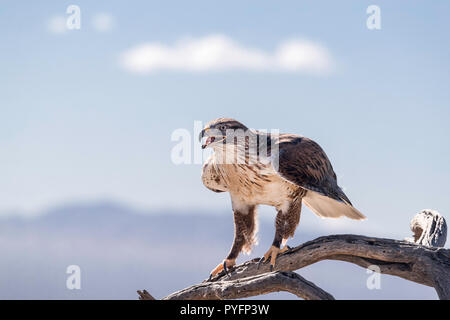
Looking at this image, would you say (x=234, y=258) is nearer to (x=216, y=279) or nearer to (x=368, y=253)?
(x=216, y=279)

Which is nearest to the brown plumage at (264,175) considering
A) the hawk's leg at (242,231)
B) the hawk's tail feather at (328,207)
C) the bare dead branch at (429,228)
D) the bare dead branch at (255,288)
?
the hawk's leg at (242,231)

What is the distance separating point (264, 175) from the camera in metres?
8.02

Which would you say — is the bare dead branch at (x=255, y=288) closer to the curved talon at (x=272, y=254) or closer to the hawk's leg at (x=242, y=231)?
the curved talon at (x=272, y=254)

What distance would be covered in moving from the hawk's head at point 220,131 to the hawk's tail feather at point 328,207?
5.55ft

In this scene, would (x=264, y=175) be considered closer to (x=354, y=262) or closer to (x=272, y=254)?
(x=272, y=254)

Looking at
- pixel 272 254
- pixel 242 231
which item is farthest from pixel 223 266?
pixel 272 254

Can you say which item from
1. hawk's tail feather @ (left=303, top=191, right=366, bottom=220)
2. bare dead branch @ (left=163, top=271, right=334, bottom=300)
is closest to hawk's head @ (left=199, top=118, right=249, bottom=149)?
hawk's tail feather @ (left=303, top=191, right=366, bottom=220)

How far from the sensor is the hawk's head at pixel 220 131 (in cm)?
788

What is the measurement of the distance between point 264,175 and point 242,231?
1103 mm

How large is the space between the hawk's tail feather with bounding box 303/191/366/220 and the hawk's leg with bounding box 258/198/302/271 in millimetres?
675

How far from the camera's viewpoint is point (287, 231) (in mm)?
8242
